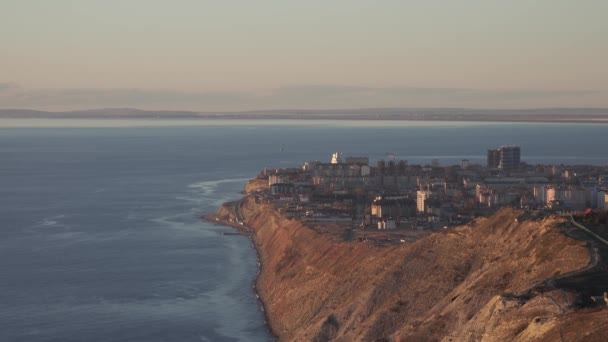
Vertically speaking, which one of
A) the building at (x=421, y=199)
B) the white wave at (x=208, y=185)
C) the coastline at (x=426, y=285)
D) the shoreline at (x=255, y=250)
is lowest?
the white wave at (x=208, y=185)

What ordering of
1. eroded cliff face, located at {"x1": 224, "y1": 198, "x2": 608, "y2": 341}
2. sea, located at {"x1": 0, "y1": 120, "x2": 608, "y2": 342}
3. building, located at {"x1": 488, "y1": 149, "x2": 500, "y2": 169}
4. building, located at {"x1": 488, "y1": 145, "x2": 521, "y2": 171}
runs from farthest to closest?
building, located at {"x1": 488, "y1": 149, "x2": 500, "y2": 169}, building, located at {"x1": 488, "y1": 145, "x2": 521, "y2": 171}, sea, located at {"x1": 0, "y1": 120, "x2": 608, "y2": 342}, eroded cliff face, located at {"x1": 224, "y1": 198, "x2": 608, "y2": 341}

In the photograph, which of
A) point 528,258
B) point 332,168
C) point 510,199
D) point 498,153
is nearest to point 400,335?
point 528,258

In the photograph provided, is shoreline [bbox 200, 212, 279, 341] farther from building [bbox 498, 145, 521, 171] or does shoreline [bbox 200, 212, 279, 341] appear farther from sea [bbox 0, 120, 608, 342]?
building [bbox 498, 145, 521, 171]

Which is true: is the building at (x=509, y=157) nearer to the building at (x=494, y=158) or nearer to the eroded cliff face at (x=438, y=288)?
the building at (x=494, y=158)

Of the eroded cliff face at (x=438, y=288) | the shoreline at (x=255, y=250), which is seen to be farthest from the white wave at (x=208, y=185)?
the eroded cliff face at (x=438, y=288)

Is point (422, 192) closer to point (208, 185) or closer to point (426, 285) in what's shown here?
point (208, 185)

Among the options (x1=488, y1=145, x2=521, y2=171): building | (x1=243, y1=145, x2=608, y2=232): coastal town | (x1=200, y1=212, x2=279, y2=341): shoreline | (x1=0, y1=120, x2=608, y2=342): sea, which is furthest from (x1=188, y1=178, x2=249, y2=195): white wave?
(x1=488, y1=145, x2=521, y2=171): building
